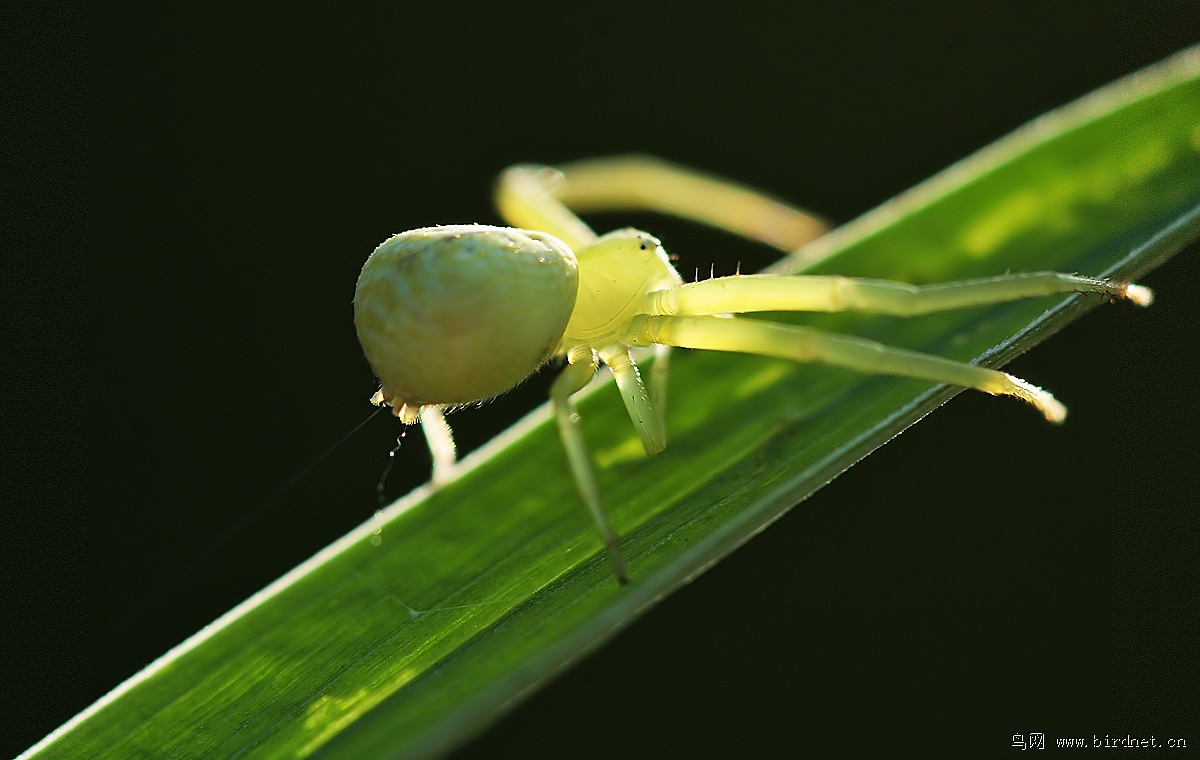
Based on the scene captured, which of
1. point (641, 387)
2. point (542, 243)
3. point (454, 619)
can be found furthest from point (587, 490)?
point (542, 243)

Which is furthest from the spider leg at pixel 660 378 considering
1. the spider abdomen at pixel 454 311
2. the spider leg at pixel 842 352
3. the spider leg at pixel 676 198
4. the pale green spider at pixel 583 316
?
the spider leg at pixel 676 198

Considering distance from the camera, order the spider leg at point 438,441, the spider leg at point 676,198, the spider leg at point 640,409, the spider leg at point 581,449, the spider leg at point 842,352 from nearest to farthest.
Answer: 1. the spider leg at point 581,449
2. the spider leg at point 842,352
3. the spider leg at point 640,409
4. the spider leg at point 438,441
5. the spider leg at point 676,198

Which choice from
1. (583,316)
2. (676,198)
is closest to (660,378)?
(583,316)

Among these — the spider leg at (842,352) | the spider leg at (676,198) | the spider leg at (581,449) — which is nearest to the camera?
the spider leg at (581,449)

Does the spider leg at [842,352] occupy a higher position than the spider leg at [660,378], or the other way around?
the spider leg at [660,378]

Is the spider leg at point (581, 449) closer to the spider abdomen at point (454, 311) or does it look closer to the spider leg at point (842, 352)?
the spider abdomen at point (454, 311)

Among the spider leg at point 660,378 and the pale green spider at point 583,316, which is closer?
the pale green spider at point 583,316

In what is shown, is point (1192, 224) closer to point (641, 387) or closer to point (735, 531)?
point (735, 531)

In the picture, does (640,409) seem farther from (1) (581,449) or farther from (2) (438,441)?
(2) (438,441)
